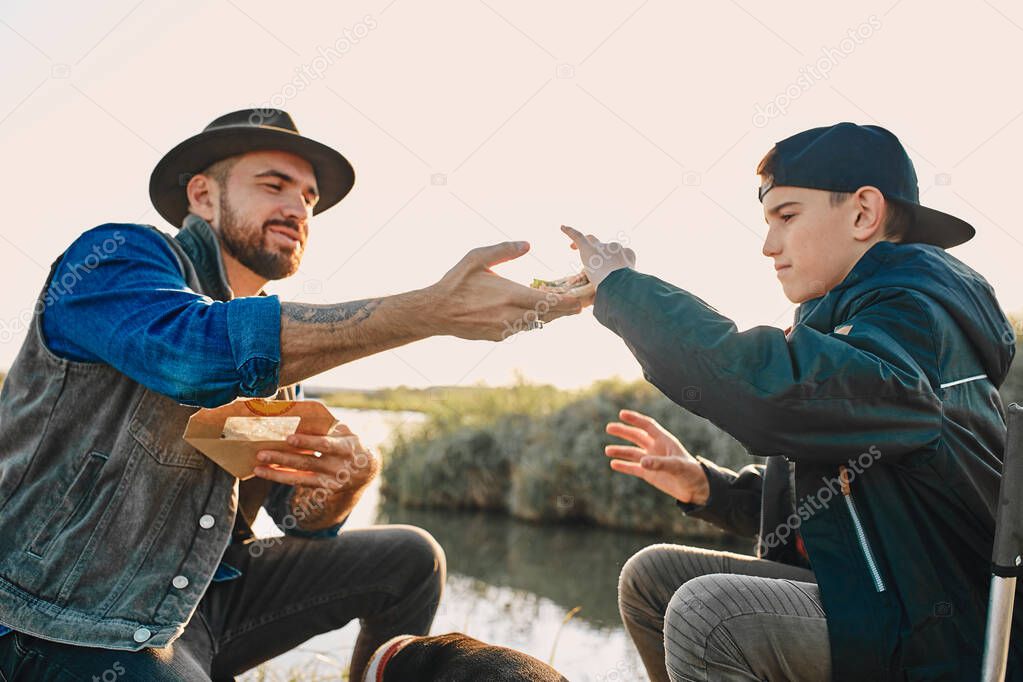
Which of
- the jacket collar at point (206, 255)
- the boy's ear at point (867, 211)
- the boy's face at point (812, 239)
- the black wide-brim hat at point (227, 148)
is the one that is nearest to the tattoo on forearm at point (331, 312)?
the jacket collar at point (206, 255)

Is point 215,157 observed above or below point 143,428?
above

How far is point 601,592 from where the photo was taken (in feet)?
22.0

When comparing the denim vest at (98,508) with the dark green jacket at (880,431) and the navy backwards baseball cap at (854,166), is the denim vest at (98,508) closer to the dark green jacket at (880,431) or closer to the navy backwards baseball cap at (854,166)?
the dark green jacket at (880,431)

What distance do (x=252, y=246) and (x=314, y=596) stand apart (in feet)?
3.95

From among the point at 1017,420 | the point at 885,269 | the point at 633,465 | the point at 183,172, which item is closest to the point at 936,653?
the point at 1017,420

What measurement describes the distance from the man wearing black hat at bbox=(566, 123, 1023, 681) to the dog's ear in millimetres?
350

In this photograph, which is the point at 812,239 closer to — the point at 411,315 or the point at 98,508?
the point at 411,315

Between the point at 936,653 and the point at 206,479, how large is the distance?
1836 mm

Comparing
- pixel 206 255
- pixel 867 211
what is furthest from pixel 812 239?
pixel 206 255

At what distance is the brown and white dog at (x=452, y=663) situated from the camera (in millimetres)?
1917

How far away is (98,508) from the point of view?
207 centimetres

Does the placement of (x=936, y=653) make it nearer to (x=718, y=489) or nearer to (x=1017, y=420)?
(x=1017, y=420)

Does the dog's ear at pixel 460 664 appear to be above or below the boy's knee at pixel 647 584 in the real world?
below

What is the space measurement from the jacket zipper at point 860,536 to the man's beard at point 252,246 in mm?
1916
